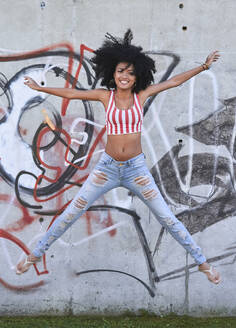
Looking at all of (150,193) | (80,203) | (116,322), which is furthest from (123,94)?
(116,322)

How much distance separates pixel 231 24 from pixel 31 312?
3.72 m

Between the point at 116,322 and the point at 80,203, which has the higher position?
the point at 80,203

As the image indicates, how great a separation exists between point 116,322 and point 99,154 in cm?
178

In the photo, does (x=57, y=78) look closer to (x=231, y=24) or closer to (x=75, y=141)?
(x=75, y=141)

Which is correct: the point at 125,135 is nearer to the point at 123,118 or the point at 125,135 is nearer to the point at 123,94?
the point at 123,118

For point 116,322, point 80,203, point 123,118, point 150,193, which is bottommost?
point 116,322

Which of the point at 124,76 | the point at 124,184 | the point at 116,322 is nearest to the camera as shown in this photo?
the point at 124,76

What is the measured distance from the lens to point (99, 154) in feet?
15.6

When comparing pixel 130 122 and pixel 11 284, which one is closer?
pixel 130 122

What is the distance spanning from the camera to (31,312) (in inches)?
193

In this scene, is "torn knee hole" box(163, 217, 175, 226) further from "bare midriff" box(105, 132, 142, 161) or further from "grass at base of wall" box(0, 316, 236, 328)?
"grass at base of wall" box(0, 316, 236, 328)

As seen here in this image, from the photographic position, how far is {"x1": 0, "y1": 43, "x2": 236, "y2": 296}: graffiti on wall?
4.72 metres

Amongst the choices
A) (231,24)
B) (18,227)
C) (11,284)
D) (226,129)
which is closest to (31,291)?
(11,284)

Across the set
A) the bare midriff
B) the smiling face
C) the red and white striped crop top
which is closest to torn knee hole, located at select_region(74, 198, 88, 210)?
the bare midriff
